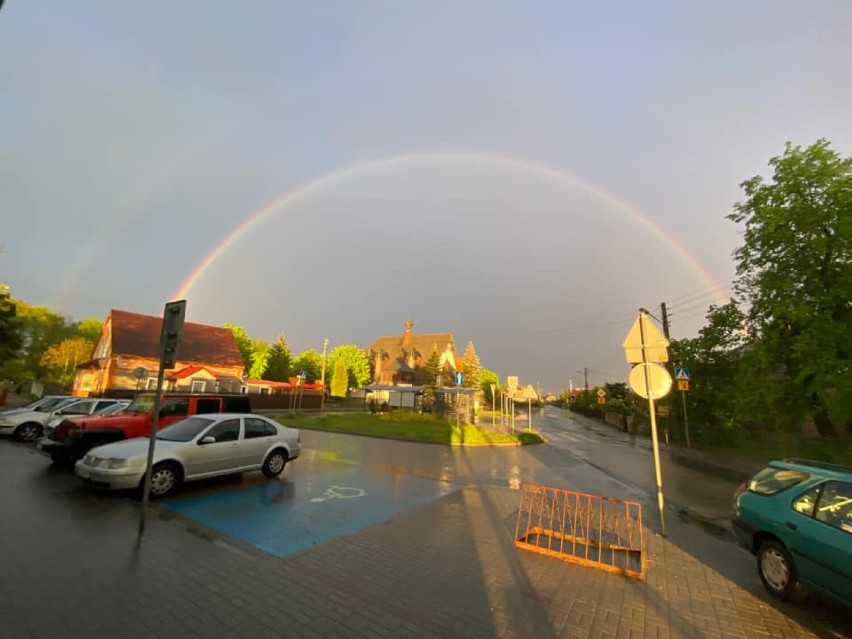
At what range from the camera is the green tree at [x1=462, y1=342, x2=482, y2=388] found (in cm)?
6804

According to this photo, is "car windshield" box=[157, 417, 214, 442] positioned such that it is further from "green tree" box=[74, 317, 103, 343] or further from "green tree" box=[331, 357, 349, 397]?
"green tree" box=[74, 317, 103, 343]

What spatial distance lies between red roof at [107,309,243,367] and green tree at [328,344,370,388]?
80.0ft

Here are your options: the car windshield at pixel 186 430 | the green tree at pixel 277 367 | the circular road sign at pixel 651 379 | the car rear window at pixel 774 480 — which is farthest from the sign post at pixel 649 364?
the green tree at pixel 277 367

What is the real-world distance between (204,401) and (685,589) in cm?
1162

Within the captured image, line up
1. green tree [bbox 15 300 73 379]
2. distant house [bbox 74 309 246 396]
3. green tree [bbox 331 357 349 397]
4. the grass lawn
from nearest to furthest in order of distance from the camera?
the grass lawn → distant house [bbox 74 309 246 396] → green tree [bbox 15 300 73 379] → green tree [bbox 331 357 349 397]

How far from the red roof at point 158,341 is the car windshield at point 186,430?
1169 inches

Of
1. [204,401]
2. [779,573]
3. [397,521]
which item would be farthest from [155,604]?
[204,401]

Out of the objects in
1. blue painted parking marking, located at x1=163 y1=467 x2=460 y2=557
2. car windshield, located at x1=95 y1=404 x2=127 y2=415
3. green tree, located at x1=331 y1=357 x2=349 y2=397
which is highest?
green tree, located at x1=331 y1=357 x2=349 y2=397

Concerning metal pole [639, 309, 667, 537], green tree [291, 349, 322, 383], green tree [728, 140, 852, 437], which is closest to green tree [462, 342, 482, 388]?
green tree [291, 349, 322, 383]

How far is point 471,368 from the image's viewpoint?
238 feet

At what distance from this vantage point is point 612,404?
48031 millimetres

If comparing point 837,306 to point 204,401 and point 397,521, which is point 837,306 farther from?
point 204,401

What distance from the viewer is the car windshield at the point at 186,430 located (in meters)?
8.28

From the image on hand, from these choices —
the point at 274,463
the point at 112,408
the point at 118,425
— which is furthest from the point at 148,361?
the point at 274,463
